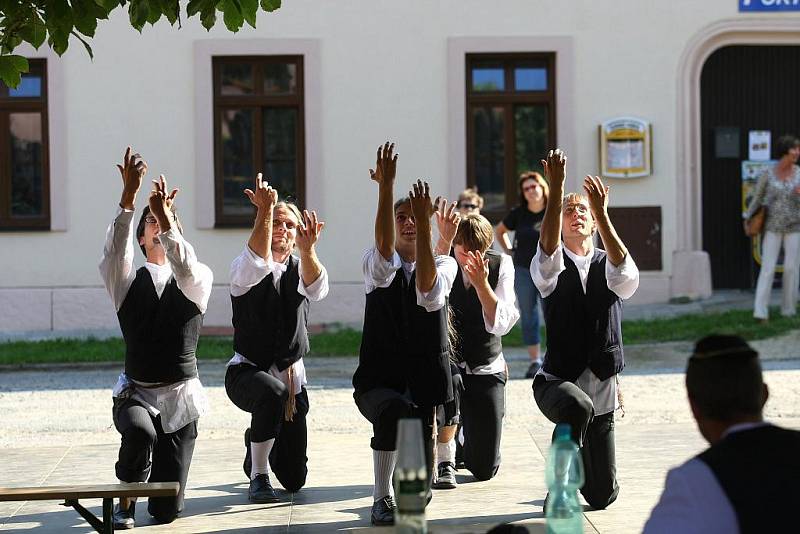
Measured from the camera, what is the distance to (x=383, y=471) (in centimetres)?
704

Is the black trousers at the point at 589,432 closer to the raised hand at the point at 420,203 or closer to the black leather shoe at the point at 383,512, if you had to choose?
the black leather shoe at the point at 383,512

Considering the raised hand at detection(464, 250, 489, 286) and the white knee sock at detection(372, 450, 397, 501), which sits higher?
the raised hand at detection(464, 250, 489, 286)

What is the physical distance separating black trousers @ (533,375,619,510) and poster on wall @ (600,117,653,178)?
9.90m

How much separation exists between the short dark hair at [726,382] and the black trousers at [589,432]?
324 centimetres

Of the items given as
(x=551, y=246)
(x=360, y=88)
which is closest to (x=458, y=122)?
(x=360, y=88)

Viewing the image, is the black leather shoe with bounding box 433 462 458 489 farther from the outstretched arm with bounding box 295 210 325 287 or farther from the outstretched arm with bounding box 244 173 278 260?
the outstretched arm with bounding box 244 173 278 260

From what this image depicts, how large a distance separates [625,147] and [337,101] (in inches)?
139

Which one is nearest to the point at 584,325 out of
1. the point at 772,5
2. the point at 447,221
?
the point at 447,221

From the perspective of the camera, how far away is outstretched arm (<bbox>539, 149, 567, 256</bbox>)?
6.95 metres

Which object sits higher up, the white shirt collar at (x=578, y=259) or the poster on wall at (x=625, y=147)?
the poster on wall at (x=625, y=147)

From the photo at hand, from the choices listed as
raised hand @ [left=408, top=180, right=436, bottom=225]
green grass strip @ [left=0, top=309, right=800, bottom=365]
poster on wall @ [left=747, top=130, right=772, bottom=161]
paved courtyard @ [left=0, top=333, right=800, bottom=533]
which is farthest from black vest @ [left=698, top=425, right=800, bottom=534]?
poster on wall @ [left=747, top=130, right=772, bottom=161]

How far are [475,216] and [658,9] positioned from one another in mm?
9546

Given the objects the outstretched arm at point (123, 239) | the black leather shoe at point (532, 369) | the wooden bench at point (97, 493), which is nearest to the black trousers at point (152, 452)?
the outstretched arm at point (123, 239)

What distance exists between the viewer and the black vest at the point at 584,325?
7.18 meters
